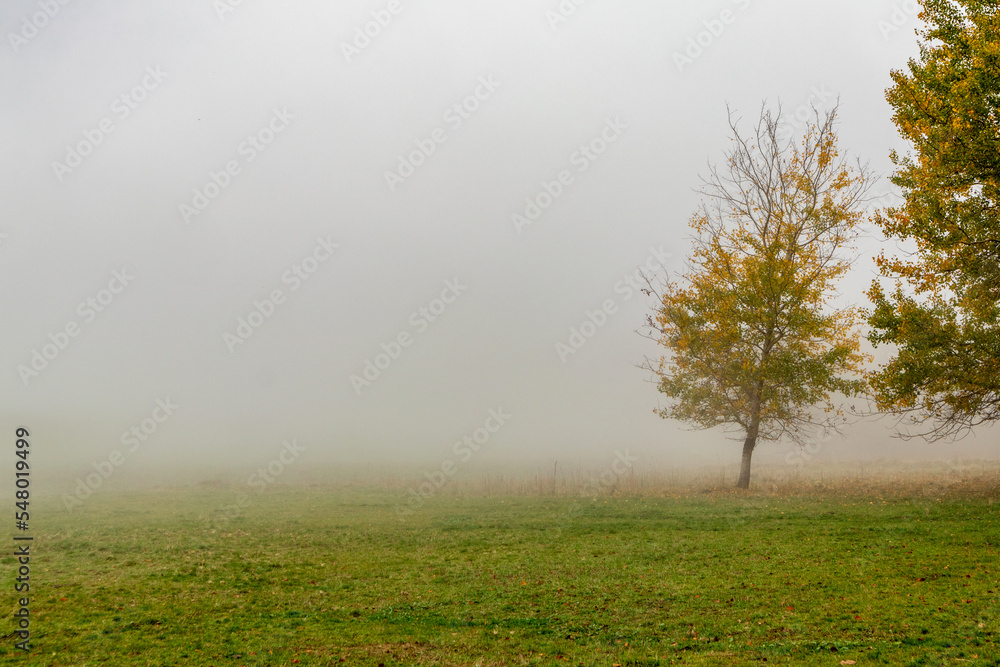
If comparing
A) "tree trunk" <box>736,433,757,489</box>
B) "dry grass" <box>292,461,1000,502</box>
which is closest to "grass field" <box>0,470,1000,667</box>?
"dry grass" <box>292,461,1000,502</box>

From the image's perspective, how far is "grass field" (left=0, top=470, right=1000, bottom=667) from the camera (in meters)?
9.97

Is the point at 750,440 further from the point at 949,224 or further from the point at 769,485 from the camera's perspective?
the point at 949,224

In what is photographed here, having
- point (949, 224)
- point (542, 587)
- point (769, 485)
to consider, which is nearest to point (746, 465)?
point (769, 485)

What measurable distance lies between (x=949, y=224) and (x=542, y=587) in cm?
1778

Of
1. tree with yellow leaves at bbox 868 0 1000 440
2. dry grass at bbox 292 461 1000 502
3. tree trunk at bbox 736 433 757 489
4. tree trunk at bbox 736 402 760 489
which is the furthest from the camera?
tree trunk at bbox 736 433 757 489

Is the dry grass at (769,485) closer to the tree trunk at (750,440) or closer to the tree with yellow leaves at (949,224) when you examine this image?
the tree trunk at (750,440)

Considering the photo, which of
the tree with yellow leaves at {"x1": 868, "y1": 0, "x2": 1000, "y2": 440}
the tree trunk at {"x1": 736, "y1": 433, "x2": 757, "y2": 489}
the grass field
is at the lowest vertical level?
the grass field

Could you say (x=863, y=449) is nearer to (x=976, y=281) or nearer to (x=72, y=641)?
(x=976, y=281)

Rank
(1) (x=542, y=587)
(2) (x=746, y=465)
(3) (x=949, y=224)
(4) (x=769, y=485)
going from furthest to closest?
(4) (x=769, y=485) → (2) (x=746, y=465) → (3) (x=949, y=224) → (1) (x=542, y=587)

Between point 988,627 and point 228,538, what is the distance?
2091cm

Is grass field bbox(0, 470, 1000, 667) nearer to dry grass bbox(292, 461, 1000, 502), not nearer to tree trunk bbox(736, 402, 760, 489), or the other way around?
dry grass bbox(292, 461, 1000, 502)

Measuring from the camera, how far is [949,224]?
62.4 ft

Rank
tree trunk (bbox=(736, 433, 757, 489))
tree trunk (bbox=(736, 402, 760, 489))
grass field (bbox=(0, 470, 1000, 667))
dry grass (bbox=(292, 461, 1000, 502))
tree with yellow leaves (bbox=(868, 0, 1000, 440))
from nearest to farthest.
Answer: grass field (bbox=(0, 470, 1000, 667)) → tree with yellow leaves (bbox=(868, 0, 1000, 440)) → dry grass (bbox=(292, 461, 1000, 502)) → tree trunk (bbox=(736, 402, 760, 489)) → tree trunk (bbox=(736, 433, 757, 489))

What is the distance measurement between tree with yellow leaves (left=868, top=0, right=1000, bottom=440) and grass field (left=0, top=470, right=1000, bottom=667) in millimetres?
4667
